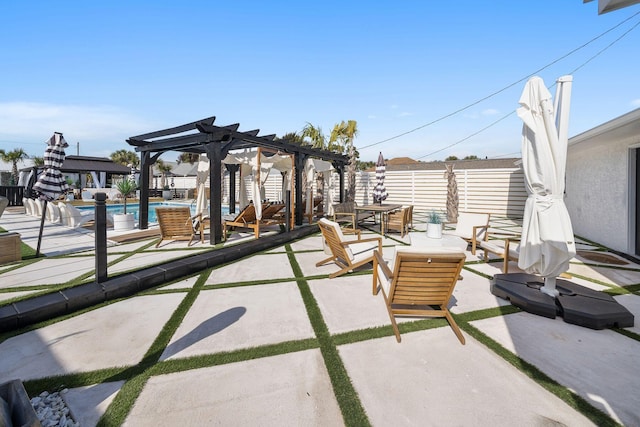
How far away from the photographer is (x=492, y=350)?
2.25m

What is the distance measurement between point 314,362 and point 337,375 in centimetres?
23

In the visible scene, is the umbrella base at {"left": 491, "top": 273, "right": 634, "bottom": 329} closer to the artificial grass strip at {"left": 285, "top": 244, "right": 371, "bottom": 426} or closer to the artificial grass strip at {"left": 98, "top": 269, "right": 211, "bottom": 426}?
the artificial grass strip at {"left": 285, "top": 244, "right": 371, "bottom": 426}

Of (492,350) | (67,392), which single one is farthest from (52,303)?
(492,350)

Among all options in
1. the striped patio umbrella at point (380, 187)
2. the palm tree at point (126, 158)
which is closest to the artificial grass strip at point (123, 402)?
the striped patio umbrella at point (380, 187)

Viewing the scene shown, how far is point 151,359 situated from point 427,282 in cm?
235

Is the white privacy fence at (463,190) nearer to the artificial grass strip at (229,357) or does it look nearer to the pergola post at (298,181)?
the pergola post at (298,181)

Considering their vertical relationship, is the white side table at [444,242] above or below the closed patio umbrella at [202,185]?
below

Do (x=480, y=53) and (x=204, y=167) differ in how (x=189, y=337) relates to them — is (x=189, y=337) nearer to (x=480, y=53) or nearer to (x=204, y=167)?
(x=204, y=167)

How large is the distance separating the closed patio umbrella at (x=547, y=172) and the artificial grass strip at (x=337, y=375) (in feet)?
7.54

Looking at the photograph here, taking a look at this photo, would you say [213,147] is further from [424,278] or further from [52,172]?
[424,278]

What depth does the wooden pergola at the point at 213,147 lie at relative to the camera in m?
5.94

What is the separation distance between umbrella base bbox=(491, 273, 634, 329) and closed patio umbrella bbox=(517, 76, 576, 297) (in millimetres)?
315

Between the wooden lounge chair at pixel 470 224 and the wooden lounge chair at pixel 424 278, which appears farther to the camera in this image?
A: the wooden lounge chair at pixel 470 224

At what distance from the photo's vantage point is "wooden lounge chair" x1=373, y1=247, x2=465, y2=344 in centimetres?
234
